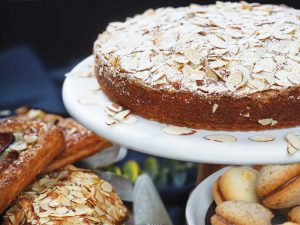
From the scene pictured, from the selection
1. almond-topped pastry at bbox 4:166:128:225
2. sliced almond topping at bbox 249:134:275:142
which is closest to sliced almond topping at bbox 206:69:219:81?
sliced almond topping at bbox 249:134:275:142

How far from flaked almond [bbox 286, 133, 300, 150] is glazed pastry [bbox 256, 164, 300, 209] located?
58mm

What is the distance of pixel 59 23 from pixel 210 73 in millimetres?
1123

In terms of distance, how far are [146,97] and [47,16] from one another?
3.58 ft

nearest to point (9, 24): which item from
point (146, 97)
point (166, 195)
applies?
point (166, 195)

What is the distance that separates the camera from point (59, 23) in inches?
70.1

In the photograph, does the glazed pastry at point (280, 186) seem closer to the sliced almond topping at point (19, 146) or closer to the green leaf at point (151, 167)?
the sliced almond topping at point (19, 146)

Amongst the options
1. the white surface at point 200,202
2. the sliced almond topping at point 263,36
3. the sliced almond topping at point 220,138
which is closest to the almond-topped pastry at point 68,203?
the white surface at point 200,202

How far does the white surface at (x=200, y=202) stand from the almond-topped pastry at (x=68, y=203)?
0.17 m

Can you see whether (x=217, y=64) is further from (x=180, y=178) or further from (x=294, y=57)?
(x=180, y=178)

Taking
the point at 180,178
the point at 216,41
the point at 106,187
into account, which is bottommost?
the point at 180,178

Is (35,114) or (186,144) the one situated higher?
(186,144)

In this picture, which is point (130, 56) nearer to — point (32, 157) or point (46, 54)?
point (32, 157)

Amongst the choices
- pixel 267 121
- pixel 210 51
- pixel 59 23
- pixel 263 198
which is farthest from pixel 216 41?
pixel 59 23

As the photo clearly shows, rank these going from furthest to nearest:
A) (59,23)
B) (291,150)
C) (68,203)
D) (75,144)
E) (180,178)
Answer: (59,23) < (180,178) < (75,144) < (68,203) < (291,150)
